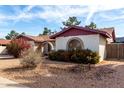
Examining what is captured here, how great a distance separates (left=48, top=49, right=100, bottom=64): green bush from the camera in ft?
56.0

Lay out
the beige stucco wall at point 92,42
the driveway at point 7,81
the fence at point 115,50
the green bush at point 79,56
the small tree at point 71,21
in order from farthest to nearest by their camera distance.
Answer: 1. the small tree at point 71,21
2. the fence at point 115,50
3. the beige stucco wall at point 92,42
4. the green bush at point 79,56
5. the driveway at point 7,81

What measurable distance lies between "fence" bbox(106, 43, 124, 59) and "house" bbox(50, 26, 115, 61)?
1.17 m

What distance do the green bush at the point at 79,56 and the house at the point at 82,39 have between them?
950 millimetres

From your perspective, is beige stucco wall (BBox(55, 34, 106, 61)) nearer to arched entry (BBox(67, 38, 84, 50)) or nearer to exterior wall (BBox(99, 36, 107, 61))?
exterior wall (BBox(99, 36, 107, 61))

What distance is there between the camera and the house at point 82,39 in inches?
722

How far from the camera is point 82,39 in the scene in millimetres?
19172

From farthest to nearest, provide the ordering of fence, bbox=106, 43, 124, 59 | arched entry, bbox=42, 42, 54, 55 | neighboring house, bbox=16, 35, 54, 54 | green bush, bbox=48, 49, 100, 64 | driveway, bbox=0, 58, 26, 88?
A: arched entry, bbox=42, 42, 54, 55 → neighboring house, bbox=16, 35, 54, 54 → fence, bbox=106, 43, 124, 59 → green bush, bbox=48, 49, 100, 64 → driveway, bbox=0, 58, 26, 88

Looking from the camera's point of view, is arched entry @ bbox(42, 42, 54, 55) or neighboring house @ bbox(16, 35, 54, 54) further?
arched entry @ bbox(42, 42, 54, 55)

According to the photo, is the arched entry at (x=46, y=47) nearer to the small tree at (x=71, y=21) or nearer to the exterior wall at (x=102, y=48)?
the exterior wall at (x=102, y=48)

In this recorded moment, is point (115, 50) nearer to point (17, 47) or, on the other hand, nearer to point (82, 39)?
point (82, 39)

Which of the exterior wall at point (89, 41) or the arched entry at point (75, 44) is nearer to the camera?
the exterior wall at point (89, 41)

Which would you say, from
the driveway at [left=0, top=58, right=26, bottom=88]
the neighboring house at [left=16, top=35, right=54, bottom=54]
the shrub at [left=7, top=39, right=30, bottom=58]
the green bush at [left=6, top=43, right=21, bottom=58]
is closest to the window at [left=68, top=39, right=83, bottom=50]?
the driveway at [left=0, top=58, right=26, bottom=88]

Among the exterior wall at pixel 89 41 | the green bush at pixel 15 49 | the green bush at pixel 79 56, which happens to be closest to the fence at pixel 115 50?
the exterior wall at pixel 89 41

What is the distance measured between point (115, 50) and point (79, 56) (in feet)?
19.0
